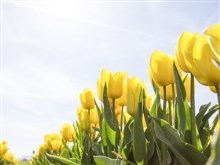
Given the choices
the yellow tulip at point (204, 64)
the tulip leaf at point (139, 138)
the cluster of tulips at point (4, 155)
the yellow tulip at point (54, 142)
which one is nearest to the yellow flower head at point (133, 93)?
the tulip leaf at point (139, 138)

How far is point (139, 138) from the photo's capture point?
124 cm

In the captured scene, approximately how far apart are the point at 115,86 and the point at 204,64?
0.79 metres

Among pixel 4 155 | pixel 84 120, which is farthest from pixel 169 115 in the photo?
pixel 4 155

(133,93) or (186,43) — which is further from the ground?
(186,43)

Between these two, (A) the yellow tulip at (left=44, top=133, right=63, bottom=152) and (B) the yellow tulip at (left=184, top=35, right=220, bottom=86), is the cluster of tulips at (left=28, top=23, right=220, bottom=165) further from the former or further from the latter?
(A) the yellow tulip at (left=44, top=133, right=63, bottom=152)

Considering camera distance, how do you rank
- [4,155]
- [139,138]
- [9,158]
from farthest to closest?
[9,158]
[4,155]
[139,138]

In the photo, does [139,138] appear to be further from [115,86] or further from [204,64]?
[115,86]

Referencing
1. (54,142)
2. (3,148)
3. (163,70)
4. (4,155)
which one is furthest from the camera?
(4,155)

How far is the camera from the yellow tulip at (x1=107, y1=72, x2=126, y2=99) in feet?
5.78

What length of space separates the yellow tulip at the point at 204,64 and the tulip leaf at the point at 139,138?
0.27 m

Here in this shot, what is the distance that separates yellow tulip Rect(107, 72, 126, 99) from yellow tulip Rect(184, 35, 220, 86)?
2.44 ft

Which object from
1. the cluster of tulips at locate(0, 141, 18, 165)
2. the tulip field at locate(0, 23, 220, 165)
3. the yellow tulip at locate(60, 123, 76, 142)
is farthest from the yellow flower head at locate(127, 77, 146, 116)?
the cluster of tulips at locate(0, 141, 18, 165)

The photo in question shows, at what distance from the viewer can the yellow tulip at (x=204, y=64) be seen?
3.34ft

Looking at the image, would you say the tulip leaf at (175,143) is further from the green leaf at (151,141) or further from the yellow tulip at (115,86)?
the yellow tulip at (115,86)
